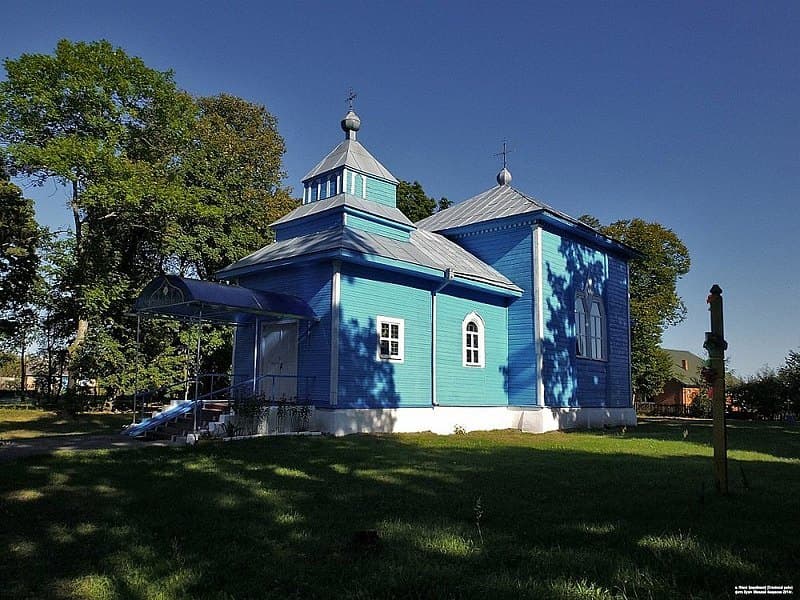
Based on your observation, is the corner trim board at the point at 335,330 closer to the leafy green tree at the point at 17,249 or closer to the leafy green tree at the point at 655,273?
the leafy green tree at the point at 17,249

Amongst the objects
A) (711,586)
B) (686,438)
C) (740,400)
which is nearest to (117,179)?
(686,438)

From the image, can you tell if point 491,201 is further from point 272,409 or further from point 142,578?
point 142,578

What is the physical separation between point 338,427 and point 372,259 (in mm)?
3923

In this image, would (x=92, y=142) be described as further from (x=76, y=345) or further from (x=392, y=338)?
(x=392, y=338)

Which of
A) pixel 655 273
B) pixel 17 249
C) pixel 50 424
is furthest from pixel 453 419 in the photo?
pixel 655 273

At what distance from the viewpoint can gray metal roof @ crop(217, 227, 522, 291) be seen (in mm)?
15344

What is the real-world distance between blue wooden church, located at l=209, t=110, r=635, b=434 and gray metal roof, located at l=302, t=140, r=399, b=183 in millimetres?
66

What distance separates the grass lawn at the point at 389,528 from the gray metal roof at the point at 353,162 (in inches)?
395

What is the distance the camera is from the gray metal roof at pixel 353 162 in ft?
59.1

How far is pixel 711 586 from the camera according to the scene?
3971 millimetres

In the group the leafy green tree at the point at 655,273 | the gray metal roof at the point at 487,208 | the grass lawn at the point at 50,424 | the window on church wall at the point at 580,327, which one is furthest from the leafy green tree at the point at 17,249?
the leafy green tree at the point at 655,273

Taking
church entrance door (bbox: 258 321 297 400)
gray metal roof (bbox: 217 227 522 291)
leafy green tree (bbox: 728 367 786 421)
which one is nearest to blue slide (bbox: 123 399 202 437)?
church entrance door (bbox: 258 321 297 400)

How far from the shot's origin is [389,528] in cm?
547

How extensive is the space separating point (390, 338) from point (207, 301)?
15.6ft
